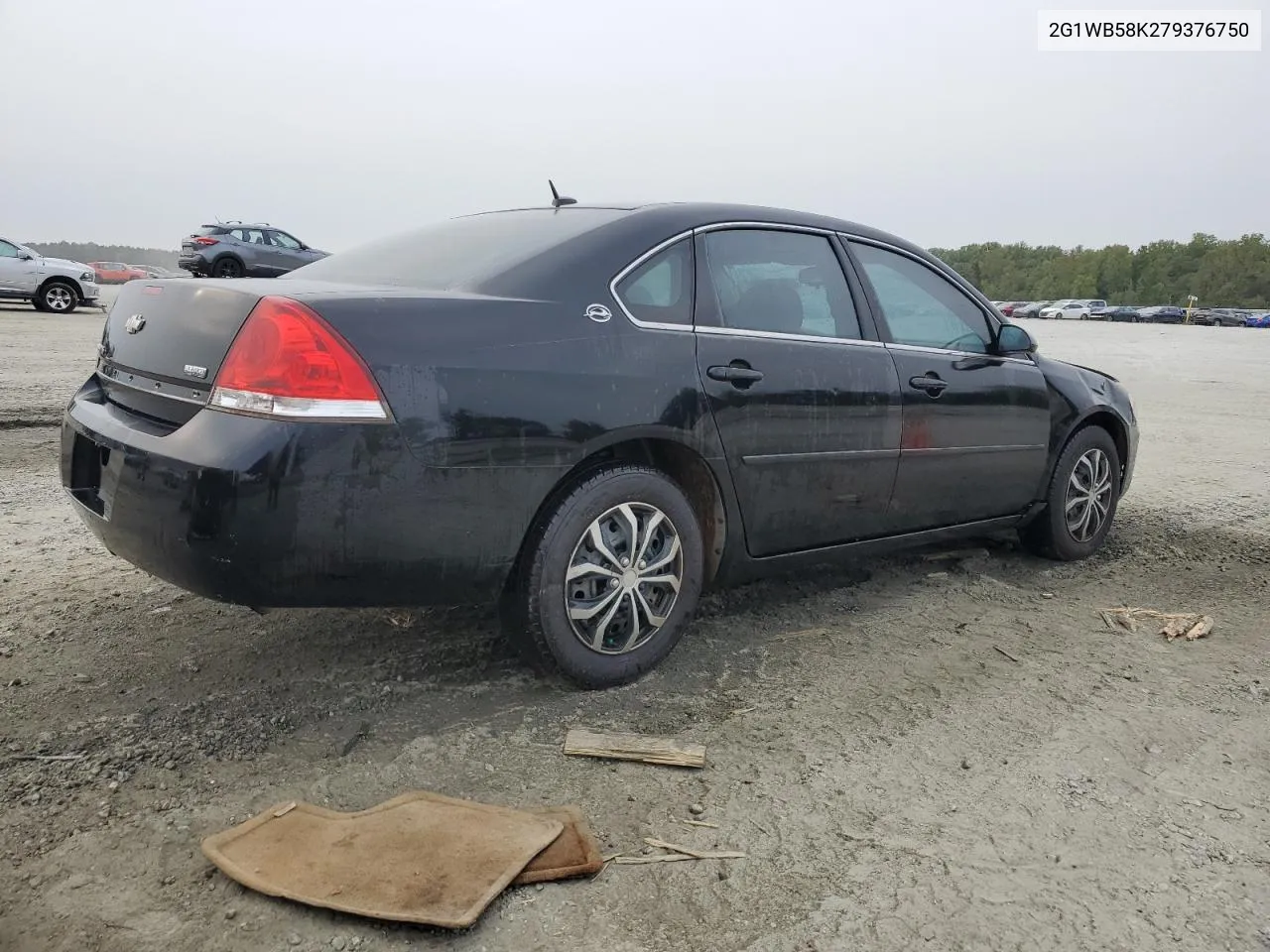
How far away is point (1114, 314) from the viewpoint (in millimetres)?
70250

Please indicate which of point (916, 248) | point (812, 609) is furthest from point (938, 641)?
point (916, 248)

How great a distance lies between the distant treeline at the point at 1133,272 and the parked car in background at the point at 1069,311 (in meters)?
13.5

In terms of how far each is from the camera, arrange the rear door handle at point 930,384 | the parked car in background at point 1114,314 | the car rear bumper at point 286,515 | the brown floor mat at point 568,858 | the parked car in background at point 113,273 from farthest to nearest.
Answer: the parked car in background at point 1114,314, the parked car in background at point 113,273, the rear door handle at point 930,384, the car rear bumper at point 286,515, the brown floor mat at point 568,858

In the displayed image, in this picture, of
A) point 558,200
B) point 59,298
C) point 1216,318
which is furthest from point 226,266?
point 1216,318

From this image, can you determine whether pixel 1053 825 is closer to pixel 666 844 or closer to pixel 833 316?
pixel 666 844

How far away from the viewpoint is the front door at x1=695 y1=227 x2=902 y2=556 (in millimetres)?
3369

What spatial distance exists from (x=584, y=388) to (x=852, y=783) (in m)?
1.33

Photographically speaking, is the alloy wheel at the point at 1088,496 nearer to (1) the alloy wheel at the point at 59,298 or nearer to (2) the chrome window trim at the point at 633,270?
(2) the chrome window trim at the point at 633,270

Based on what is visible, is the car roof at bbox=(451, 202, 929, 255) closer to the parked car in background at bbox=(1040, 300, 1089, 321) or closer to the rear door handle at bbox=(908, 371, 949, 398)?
the rear door handle at bbox=(908, 371, 949, 398)

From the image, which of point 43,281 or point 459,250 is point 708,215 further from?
point 43,281

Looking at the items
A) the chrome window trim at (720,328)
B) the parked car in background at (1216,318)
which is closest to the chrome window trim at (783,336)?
the chrome window trim at (720,328)

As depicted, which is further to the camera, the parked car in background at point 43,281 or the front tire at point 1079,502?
the parked car in background at point 43,281

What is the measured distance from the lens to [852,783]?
2.64 metres

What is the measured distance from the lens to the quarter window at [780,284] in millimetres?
3477
